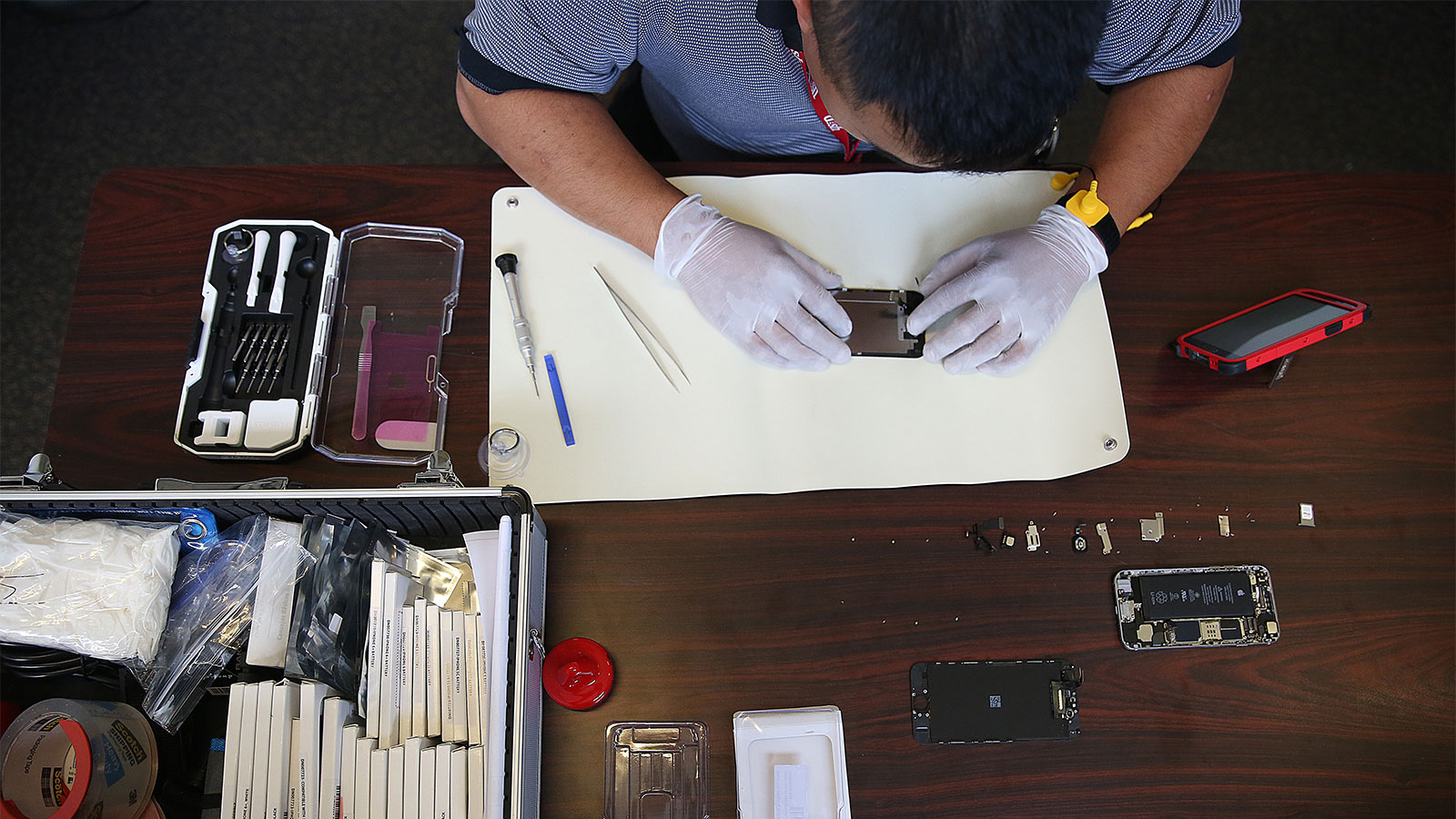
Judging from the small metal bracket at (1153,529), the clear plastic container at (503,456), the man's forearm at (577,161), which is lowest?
the small metal bracket at (1153,529)

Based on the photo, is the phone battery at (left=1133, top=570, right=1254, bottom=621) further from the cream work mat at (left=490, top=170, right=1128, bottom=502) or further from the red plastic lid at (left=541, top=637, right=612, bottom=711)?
the red plastic lid at (left=541, top=637, right=612, bottom=711)

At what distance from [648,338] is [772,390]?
0.16m

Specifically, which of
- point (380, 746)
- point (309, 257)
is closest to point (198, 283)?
point (309, 257)

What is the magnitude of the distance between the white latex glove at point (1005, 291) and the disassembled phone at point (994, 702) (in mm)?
342

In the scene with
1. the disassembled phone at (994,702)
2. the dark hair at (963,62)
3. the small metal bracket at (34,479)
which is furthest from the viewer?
the disassembled phone at (994,702)

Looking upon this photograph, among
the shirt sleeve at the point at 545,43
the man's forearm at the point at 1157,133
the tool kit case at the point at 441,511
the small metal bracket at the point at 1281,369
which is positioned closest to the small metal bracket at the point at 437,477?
the tool kit case at the point at 441,511

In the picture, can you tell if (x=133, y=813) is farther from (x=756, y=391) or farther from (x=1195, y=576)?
(x=1195, y=576)

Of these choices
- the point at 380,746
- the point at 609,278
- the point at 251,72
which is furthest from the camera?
the point at 251,72

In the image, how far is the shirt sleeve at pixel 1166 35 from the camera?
36.9 inches

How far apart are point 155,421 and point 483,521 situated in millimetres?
443

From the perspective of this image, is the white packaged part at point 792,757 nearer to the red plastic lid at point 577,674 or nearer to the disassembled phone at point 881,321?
the red plastic lid at point 577,674

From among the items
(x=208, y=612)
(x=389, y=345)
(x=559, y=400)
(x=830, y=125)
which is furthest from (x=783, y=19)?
(x=208, y=612)

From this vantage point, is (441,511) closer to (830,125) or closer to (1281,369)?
(830,125)

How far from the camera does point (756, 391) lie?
0.95m
